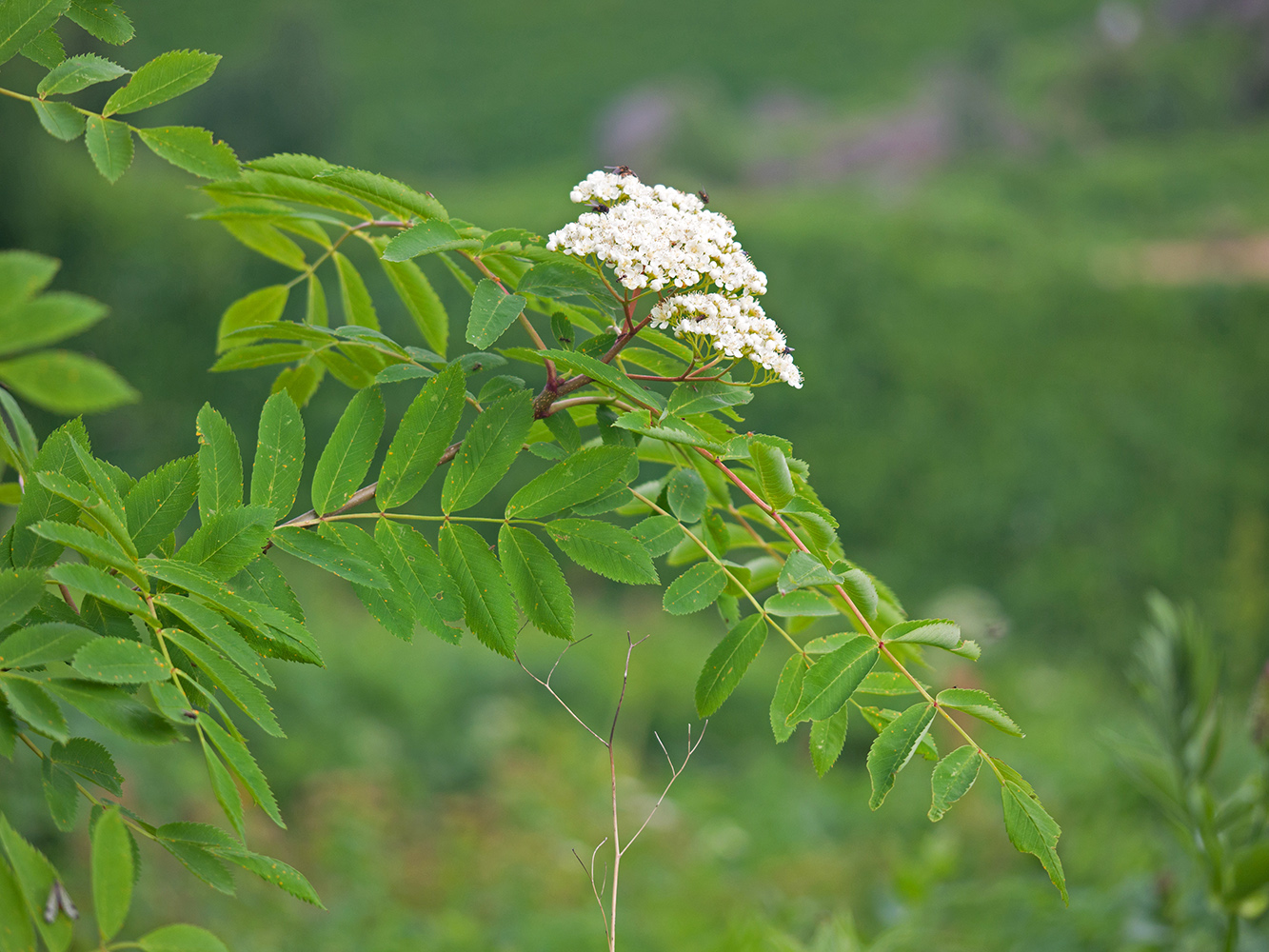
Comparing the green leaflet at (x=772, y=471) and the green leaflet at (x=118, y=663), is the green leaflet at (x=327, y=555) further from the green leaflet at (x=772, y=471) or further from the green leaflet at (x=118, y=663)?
the green leaflet at (x=772, y=471)

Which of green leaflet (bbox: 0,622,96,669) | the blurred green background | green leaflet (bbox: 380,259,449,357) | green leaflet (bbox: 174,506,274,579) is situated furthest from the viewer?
the blurred green background

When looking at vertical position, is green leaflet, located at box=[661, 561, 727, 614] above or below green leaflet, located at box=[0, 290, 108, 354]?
below

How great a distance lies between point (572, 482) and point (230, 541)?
217 millimetres

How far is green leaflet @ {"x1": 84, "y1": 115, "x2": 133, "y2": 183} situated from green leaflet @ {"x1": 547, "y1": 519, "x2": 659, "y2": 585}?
384 millimetres

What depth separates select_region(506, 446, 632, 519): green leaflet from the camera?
24.4 inches

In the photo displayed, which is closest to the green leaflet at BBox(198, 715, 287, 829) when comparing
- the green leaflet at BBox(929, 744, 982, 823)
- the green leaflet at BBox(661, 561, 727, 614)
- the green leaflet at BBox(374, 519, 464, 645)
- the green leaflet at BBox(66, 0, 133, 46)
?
the green leaflet at BBox(374, 519, 464, 645)

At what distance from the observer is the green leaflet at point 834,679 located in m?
0.57

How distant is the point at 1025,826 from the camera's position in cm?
54

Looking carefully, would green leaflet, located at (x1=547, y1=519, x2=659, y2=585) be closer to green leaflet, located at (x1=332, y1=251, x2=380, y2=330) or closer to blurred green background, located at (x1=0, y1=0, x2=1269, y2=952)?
green leaflet, located at (x1=332, y1=251, x2=380, y2=330)

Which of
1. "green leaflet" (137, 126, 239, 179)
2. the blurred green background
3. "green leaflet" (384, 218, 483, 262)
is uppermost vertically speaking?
"green leaflet" (137, 126, 239, 179)

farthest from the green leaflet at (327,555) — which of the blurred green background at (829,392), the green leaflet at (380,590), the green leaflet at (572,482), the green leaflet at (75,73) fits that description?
the blurred green background at (829,392)

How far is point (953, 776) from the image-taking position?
570 millimetres

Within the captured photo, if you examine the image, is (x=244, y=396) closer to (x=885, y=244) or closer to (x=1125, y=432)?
(x=885, y=244)

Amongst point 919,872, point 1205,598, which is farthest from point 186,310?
point 1205,598
